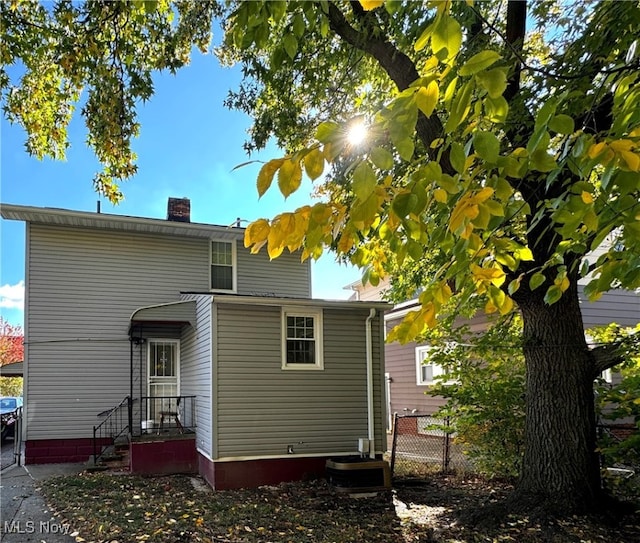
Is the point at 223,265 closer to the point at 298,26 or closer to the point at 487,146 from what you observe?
the point at 298,26

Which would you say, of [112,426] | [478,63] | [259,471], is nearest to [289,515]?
[259,471]

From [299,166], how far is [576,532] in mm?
5520

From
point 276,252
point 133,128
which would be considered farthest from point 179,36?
point 276,252

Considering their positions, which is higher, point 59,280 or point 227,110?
point 227,110

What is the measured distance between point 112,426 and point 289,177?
12.7 metres

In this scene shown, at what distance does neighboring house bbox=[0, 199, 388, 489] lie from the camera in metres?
9.64

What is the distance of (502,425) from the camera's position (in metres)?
7.87

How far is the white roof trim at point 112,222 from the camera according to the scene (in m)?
12.1

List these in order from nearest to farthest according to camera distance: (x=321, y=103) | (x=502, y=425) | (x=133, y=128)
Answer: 1. (x=133, y=128)
2. (x=502, y=425)
3. (x=321, y=103)

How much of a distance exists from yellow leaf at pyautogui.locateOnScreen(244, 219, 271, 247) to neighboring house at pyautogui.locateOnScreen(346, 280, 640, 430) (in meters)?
11.0

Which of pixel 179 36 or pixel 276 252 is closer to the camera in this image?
pixel 276 252

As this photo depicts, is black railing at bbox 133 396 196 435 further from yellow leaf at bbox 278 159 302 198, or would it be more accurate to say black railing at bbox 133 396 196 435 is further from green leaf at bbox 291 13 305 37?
yellow leaf at bbox 278 159 302 198

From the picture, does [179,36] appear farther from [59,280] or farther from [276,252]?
[59,280]

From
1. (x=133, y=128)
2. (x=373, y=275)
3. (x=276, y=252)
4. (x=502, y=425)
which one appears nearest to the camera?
(x=276, y=252)
